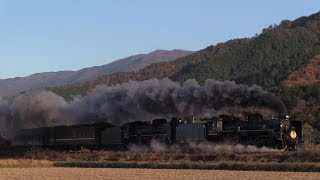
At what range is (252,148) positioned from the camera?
46.5 m

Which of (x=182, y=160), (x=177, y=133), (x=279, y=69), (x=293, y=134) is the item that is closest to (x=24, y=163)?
(x=177, y=133)

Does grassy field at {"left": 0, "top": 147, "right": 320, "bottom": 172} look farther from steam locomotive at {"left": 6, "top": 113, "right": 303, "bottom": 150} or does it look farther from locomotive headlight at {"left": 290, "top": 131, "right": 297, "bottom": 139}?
steam locomotive at {"left": 6, "top": 113, "right": 303, "bottom": 150}

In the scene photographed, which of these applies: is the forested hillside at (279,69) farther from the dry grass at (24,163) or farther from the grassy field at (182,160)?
the dry grass at (24,163)

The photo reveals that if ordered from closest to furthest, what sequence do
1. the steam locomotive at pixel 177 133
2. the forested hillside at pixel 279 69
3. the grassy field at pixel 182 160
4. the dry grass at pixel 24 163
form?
the grassy field at pixel 182 160 < the steam locomotive at pixel 177 133 < the dry grass at pixel 24 163 < the forested hillside at pixel 279 69

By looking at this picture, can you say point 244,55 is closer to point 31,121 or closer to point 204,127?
point 31,121

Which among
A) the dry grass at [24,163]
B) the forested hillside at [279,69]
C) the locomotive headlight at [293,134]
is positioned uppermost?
the forested hillside at [279,69]

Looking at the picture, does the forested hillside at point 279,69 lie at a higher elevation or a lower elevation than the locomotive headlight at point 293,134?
higher

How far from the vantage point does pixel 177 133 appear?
2067 inches

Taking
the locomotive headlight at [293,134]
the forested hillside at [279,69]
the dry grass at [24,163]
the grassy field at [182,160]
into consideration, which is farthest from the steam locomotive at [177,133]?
the forested hillside at [279,69]

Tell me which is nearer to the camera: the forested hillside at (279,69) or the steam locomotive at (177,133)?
the steam locomotive at (177,133)

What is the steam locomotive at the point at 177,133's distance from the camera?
153 ft

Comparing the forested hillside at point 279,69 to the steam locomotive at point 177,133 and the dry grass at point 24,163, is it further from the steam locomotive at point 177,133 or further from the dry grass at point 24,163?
the dry grass at point 24,163

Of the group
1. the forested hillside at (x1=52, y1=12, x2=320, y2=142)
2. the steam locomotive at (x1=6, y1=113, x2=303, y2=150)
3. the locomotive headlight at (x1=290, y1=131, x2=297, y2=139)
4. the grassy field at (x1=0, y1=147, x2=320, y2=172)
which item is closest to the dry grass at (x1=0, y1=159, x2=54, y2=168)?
the grassy field at (x1=0, y1=147, x2=320, y2=172)

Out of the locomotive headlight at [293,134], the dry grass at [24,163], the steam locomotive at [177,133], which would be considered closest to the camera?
the locomotive headlight at [293,134]
